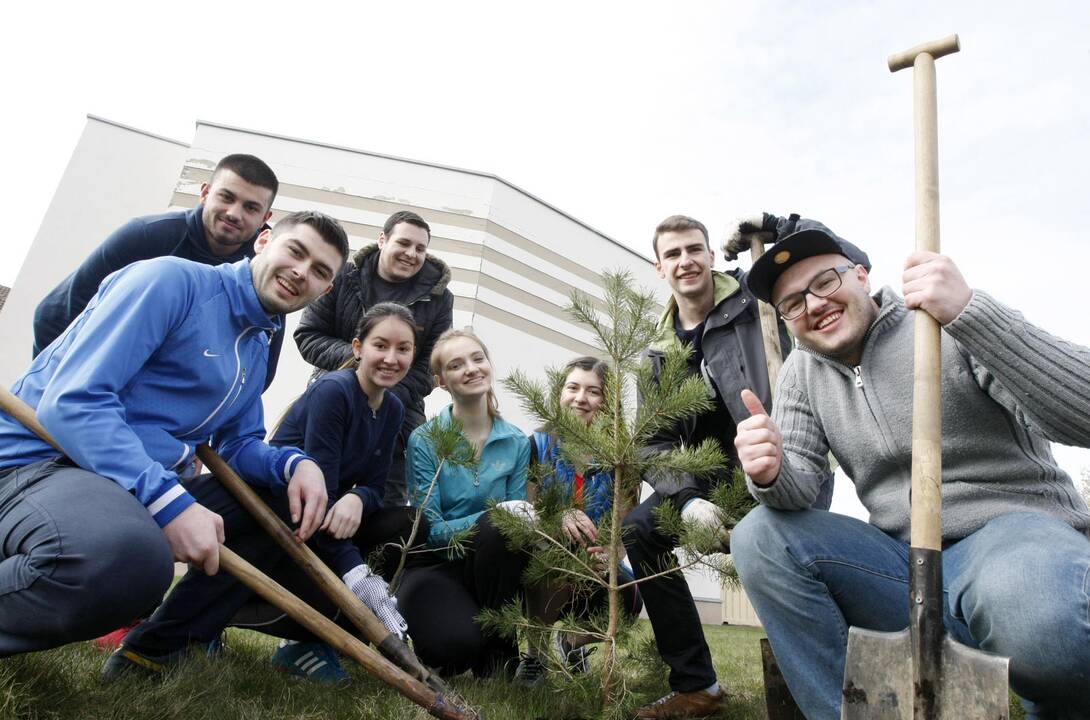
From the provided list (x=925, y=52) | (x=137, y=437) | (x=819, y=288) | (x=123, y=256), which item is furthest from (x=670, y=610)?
(x=123, y=256)

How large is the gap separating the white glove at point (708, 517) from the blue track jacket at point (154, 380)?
1438mm

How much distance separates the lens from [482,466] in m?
3.13

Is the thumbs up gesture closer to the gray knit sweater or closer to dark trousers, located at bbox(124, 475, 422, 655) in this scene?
the gray knit sweater

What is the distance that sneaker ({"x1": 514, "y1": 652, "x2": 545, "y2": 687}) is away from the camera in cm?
277

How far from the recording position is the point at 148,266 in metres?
2.04

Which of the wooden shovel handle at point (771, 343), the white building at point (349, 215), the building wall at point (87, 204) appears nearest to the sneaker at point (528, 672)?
the wooden shovel handle at point (771, 343)

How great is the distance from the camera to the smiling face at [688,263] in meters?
3.23

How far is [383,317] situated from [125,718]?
182 cm

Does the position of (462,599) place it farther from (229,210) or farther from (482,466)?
(229,210)

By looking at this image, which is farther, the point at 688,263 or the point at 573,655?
the point at 688,263

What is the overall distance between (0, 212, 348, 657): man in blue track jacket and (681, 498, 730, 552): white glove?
1.30 m

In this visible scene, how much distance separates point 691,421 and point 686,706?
1157mm

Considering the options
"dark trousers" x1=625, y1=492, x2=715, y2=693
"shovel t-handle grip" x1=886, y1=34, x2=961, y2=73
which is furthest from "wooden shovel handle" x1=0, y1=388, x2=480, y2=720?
"shovel t-handle grip" x1=886, y1=34, x2=961, y2=73

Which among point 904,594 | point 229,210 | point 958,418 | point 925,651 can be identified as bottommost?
point 925,651
